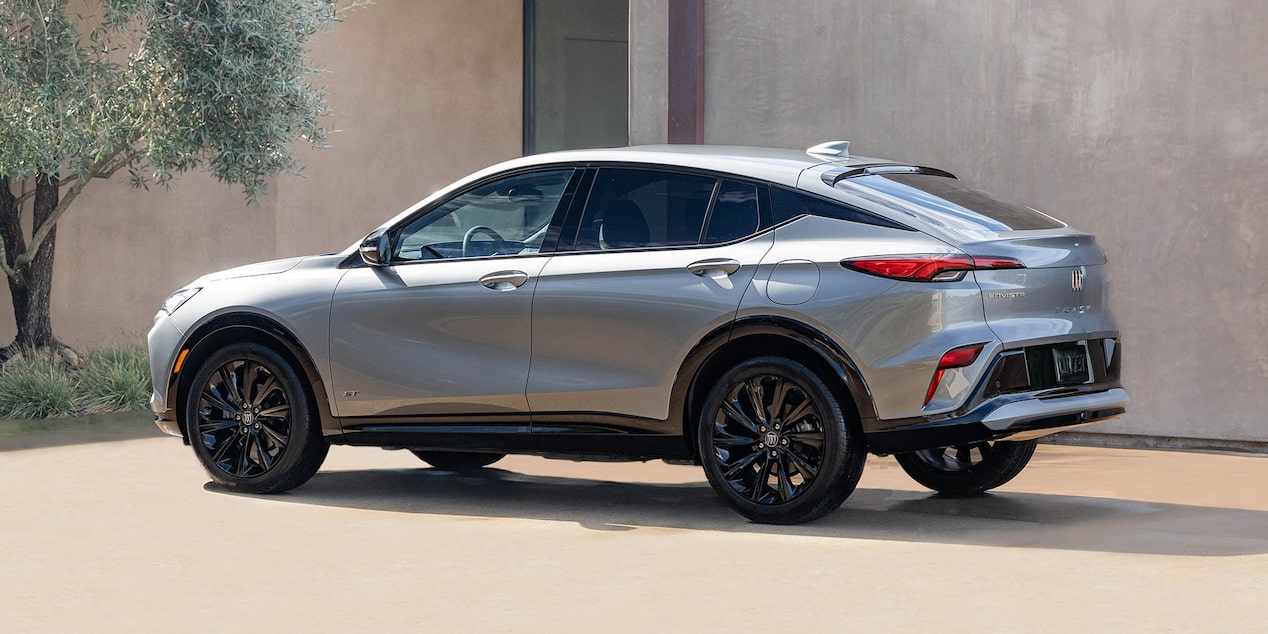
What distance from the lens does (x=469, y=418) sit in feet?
27.4

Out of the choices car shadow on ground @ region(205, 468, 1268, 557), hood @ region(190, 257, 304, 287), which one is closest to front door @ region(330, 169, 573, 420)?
hood @ region(190, 257, 304, 287)

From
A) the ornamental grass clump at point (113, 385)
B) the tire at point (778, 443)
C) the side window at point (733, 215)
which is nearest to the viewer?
the tire at point (778, 443)

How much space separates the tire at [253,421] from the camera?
28.8 feet

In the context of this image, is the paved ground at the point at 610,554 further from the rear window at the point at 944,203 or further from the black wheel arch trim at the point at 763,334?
the rear window at the point at 944,203

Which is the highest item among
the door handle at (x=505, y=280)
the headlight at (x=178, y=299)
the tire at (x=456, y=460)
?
the door handle at (x=505, y=280)

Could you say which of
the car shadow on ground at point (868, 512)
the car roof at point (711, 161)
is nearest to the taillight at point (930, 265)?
the car roof at point (711, 161)

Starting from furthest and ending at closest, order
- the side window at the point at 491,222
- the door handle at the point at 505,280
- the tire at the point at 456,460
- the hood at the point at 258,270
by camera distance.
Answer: the tire at the point at 456,460, the hood at the point at 258,270, the side window at the point at 491,222, the door handle at the point at 505,280

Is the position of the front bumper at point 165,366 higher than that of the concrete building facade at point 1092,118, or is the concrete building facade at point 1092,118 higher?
the concrete building facade at point 1092,118

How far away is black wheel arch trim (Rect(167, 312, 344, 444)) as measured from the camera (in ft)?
28.6

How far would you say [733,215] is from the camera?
7.94 meters

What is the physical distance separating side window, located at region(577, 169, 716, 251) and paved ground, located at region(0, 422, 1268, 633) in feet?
4.32

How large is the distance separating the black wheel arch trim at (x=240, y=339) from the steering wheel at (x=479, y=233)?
989 mm

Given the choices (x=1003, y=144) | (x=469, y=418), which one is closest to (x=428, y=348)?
(x=469, y=418)

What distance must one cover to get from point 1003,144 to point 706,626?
6.56 metres
